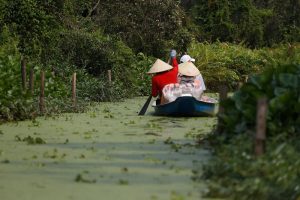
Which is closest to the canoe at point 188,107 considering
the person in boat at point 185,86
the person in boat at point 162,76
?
the person in boat at point 185,86

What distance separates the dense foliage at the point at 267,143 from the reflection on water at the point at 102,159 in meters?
0.27

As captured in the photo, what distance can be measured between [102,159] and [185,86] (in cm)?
610

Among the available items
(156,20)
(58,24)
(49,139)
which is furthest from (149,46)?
(49,139)

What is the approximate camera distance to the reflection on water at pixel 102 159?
5.80 meters

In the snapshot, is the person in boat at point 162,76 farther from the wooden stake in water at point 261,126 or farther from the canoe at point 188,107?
the wooden stake in water at point 261,126

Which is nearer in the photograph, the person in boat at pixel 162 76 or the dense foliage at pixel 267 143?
the dense foliage at pixel 267 143

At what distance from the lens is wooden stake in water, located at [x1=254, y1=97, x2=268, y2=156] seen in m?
5.80

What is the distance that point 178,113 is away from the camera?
12.9m

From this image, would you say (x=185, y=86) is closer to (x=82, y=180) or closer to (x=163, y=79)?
(x=163, y=79)

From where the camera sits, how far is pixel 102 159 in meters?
7.36

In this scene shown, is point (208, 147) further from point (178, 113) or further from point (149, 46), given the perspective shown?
point (149, 46)

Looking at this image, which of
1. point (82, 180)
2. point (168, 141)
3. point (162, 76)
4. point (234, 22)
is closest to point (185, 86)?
point (162, 76)

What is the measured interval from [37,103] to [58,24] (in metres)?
6.42

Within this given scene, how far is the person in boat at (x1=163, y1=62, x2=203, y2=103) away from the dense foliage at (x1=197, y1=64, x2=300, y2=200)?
15.8 ft
